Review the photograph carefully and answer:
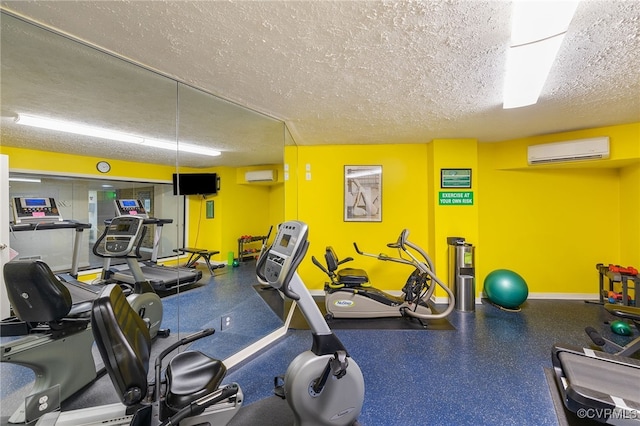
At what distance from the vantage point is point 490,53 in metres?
1.64

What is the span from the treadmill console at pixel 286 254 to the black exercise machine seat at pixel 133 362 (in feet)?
2.05

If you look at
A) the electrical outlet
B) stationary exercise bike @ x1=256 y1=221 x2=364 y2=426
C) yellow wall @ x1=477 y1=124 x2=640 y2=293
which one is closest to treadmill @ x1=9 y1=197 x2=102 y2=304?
the electrical outlet

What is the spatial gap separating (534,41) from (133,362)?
→ 259 cm

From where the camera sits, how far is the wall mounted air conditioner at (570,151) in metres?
3.03

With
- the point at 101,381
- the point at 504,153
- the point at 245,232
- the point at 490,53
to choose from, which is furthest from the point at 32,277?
the point at 504,153

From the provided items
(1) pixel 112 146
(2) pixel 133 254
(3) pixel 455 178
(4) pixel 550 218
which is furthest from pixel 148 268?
(4) pixel 550 218

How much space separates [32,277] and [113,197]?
77cm

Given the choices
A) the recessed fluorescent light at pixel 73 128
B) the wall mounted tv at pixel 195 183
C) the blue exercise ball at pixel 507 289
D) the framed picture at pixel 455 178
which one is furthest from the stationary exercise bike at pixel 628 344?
the recessed fluorescent light at pixel 73 128

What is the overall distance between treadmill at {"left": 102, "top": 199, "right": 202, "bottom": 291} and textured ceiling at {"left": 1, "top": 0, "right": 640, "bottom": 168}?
1.18 meters

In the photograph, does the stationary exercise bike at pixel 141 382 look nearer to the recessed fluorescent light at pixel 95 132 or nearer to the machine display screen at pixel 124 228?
the machine display screen at pixel 124 228

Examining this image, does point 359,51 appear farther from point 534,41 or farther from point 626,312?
point 626,312

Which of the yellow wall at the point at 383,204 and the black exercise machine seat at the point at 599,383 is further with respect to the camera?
the yellow wall at the point at 383,204

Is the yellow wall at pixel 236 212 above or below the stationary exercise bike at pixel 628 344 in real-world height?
above

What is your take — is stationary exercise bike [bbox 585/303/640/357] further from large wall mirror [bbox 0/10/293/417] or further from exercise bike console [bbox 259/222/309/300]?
large wall mirror [bbox 0/10/293/417]
